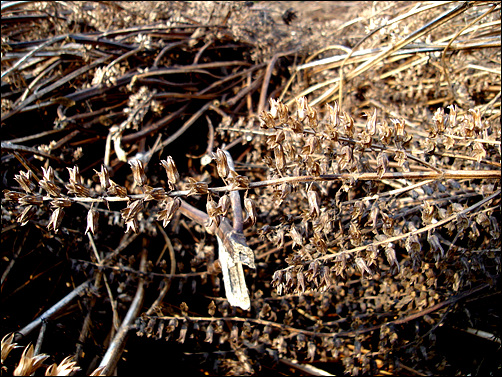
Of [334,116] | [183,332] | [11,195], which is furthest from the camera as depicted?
[183,332]

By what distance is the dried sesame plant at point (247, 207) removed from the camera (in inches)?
37.9

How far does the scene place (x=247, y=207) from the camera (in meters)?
0.91

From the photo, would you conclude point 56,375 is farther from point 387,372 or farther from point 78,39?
point 78,39

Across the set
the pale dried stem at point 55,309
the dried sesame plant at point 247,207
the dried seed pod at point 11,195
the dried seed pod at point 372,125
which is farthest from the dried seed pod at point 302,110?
the pale dried stem at point 55,309

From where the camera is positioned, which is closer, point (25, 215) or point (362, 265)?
point (25, 215)

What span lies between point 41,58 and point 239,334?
192 centimetres

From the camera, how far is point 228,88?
7.09 ft

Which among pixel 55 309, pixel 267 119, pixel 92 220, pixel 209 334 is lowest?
pixel 209 334

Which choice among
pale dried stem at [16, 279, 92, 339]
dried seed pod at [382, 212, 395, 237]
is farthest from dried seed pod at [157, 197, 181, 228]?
pale dried stem at [16, 279, 92, 339]

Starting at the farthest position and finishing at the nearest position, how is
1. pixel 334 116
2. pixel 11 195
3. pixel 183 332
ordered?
pixel 183 332 < pixel 334 116 < pixel 11 195

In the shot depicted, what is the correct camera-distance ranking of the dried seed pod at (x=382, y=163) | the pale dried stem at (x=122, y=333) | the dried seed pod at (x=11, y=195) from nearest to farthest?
1. the dried seed pod at (x=11, y=195)
2. the dried seed pod at (x=382, y=163)
3. the pale dried stem at (x=122, y=333)

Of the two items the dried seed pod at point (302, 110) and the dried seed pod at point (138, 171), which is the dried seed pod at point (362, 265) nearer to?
the dried seed pod at point (302, 110)

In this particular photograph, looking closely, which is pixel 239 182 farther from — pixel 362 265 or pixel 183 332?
pixel 183 332

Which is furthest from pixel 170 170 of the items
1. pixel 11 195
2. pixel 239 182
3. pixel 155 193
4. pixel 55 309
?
pixel 55 309
